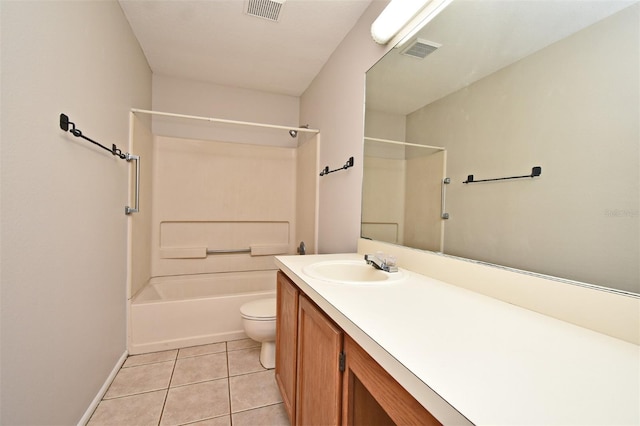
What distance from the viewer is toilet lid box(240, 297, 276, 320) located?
1.78m

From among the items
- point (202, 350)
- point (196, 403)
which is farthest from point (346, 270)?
point (202, 350)

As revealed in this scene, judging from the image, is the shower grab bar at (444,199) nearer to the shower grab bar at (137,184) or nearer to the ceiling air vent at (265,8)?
the ceiling air vent at (265,8)

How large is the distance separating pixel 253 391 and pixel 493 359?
1.53 meters

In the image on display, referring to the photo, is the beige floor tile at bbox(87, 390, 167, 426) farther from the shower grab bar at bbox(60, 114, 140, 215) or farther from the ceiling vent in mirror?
the ceiling vent in mirror

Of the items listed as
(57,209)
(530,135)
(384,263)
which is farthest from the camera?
(384,263)

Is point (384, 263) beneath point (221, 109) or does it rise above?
beneath

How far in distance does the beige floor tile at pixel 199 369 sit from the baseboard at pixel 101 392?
0.35 m

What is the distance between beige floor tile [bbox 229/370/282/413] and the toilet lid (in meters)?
0.37

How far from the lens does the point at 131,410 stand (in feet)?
4.64

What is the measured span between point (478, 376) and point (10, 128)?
1.43 metres

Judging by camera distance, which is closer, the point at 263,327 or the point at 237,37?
the point at 263,327

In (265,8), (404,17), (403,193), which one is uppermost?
(265,8)

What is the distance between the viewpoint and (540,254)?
797 millimetres

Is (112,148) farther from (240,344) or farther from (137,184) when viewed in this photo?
(240,344)
